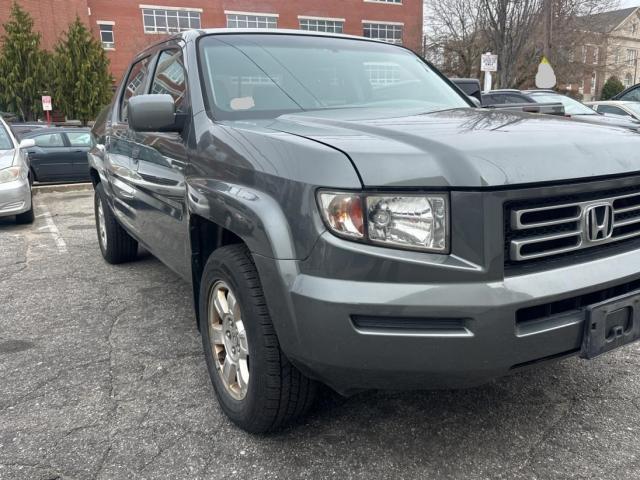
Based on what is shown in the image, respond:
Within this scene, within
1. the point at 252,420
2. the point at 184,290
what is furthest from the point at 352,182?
the point at 184,290

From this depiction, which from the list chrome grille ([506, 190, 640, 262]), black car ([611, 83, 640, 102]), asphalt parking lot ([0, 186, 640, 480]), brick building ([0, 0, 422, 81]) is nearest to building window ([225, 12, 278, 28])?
brick building ([0, 0, 422, 81])

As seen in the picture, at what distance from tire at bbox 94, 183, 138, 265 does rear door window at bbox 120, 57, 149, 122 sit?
3.08 feet

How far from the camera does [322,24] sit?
4250 centimetres

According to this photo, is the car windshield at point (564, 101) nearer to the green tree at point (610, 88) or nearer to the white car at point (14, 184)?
the white car at point (14, 184)

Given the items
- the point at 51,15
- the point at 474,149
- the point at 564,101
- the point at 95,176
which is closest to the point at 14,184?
the point at 95,176

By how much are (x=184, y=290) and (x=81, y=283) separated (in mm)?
985

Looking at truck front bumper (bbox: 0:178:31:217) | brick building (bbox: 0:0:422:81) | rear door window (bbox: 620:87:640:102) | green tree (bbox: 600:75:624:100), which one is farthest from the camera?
green tree (bbox: 600:75:624:100)

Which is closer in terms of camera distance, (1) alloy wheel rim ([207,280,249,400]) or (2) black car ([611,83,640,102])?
(1) alloy wheel rim ([207,280,249,400])

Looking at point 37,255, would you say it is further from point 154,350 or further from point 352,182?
point 352,182

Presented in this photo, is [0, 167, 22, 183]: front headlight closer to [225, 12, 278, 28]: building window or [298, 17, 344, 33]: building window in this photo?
[225, 12, 278, 28]: building window

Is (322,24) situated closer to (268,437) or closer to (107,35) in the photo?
(107,35)

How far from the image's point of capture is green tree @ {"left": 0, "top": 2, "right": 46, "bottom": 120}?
28109mm

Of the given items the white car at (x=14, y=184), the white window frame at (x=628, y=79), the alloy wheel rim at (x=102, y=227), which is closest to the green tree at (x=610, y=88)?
the white window frame at (x=628, y=79)

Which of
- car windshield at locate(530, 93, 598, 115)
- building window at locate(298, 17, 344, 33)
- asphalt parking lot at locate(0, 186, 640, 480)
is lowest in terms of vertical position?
asphalt parking lot at locate(0, 186, 640, 480)
